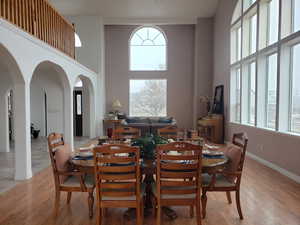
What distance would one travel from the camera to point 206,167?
89.7 inches

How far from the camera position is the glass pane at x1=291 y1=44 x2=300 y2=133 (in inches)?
173

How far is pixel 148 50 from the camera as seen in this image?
10477mm

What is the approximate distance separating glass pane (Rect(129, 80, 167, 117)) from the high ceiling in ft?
8.92

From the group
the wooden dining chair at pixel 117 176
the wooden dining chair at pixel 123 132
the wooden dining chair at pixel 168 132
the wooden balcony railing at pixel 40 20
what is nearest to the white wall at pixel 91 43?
the wooden balcony railing at pixel 40 20

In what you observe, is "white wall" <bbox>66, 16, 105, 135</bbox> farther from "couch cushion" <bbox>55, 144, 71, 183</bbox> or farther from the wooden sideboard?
"couch cushion" <bbox>55, 144, 71, 183</bbox>

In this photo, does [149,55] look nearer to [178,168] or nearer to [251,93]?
[251,93]

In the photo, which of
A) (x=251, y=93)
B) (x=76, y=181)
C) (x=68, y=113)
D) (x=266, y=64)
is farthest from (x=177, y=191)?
(x=251, y=93)

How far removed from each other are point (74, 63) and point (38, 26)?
5.31 feet

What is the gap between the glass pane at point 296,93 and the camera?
440 centimetres

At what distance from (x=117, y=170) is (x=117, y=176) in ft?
0.22

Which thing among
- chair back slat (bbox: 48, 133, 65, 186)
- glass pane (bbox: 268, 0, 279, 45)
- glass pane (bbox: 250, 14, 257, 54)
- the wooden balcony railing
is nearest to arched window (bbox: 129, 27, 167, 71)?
the wooden balcony railing

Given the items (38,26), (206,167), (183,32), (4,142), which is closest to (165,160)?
(206,167)

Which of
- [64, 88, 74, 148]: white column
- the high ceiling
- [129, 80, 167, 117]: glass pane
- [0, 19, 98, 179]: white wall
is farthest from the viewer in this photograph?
[129, 80, 167, 117]: glass pane

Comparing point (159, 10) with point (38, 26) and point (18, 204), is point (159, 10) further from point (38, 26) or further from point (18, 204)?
point (18, 204)
